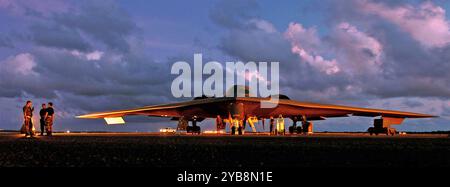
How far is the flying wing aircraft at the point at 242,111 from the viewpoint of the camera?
29.0 m

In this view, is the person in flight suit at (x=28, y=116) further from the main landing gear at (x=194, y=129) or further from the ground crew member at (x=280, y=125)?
the main landing gear at (x=194, y=129)

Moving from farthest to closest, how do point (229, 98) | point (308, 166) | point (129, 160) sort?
point (229, 98)
point (129, 160)
point (308, 166)

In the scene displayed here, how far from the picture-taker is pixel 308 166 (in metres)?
Answer: 6.46

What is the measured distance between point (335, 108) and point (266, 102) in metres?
4.07

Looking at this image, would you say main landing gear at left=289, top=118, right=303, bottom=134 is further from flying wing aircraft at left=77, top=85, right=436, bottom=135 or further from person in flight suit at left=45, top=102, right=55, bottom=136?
person in flight suit at left=45, top=102, right=55, bottom=136

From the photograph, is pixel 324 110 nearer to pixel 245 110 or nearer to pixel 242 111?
pixel 245 110

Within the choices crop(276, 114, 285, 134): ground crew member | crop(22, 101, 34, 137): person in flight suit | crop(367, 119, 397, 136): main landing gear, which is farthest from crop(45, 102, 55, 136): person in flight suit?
crop(367, 119, 397, 136): main landing gear

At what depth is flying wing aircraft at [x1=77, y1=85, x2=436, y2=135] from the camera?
29.0 meters

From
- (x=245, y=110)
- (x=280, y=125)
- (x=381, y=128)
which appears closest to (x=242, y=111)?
(x=280, y=125)

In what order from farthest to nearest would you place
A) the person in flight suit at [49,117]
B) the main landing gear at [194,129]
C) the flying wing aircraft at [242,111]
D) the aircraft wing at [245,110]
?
1. the main landing gear at [194,129]
2. the aircraft wing at [245,110]
3. the flying wing aircraft at [242,111]
4. the person in flight suit at [49,117]

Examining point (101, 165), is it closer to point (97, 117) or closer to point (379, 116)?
point (97, 117)

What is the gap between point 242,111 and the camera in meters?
28.2

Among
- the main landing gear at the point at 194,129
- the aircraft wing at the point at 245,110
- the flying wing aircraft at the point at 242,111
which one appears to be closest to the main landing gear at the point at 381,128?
the flying wing aircraft at the point at 242,111
